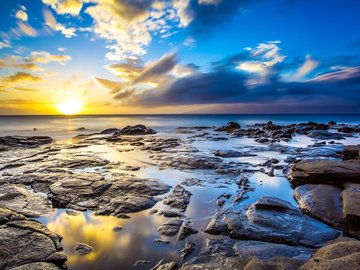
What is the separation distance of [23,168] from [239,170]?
420 inches

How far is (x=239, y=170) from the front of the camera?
12016 mm

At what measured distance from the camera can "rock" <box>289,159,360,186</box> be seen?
8.48 metres

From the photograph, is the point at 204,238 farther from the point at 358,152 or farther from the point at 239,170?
the point at 358,152

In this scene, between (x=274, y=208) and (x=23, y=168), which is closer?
(x=274, y=208)

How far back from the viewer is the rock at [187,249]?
501 centimetres

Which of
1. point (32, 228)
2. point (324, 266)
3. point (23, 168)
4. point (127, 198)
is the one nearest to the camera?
point (324, 266)

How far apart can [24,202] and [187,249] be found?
5377 millimetres

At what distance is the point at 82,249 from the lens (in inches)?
205

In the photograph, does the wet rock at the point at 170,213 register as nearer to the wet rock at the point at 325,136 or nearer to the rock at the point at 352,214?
the rock at the point at 352,214

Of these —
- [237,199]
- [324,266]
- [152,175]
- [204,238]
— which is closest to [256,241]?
[204,238]

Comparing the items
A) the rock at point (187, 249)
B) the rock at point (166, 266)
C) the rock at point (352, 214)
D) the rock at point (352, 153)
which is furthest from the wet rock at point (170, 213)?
the rock at point (352, 153)

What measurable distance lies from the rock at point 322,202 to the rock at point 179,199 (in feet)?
11.4

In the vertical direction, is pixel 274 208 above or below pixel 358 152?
below

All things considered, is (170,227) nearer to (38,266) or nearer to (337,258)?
(38,266)
